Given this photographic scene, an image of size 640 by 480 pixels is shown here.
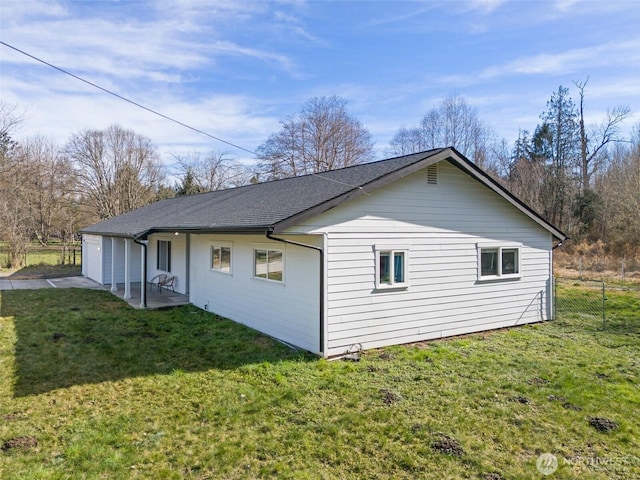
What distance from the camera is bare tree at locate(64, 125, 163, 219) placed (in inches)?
1304

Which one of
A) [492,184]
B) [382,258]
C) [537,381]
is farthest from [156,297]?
[537,381]

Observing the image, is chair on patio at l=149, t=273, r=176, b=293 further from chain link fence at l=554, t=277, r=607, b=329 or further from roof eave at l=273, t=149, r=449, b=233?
chain link fence at l=554, t=277, r=607, b=329

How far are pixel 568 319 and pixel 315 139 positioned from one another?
→ 2597 centimetres

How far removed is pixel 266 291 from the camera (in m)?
8.83

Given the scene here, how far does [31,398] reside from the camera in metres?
5.55

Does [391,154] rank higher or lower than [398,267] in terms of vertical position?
higher

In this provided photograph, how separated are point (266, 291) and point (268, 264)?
572 mm

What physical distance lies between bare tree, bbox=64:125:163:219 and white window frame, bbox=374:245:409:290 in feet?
102

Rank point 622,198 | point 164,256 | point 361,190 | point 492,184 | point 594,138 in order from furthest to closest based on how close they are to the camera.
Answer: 1. point 594,138
2. point 622,198
3. point 164,256
4. point 492,184
5. point 361,190

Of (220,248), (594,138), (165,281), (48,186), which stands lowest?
(165,281)

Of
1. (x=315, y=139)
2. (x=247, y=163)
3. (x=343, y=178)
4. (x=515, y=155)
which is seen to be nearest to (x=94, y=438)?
(x=343, y=178)

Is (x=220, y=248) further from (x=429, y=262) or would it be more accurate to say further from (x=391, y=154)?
(x=391, y=154)

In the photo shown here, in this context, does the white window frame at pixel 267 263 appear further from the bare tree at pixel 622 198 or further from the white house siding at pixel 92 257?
the bare tree at pixel 622 198

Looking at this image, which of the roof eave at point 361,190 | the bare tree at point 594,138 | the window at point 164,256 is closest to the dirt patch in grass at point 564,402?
the roof eave at point 361,190
